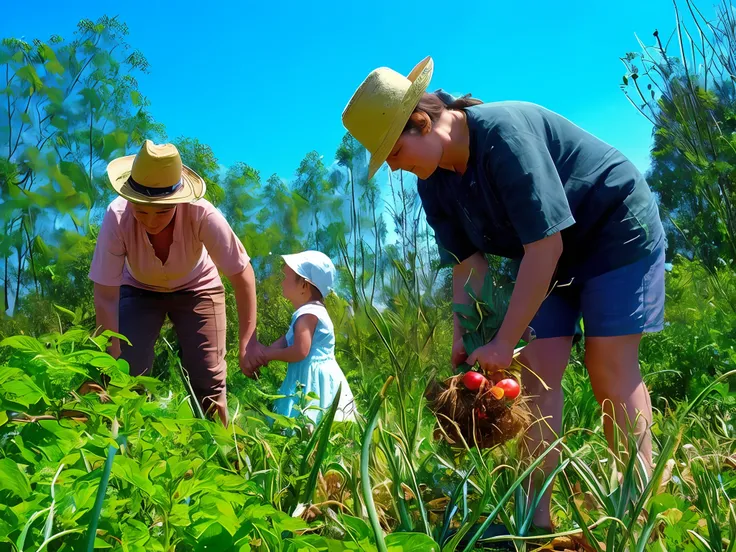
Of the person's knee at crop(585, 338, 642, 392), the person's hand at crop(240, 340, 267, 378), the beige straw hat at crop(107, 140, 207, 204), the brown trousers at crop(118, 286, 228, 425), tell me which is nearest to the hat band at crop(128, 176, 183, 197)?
the beige straw hat at crop(107, 140, 207, 204)

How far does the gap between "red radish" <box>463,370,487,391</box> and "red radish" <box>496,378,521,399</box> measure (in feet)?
0.16

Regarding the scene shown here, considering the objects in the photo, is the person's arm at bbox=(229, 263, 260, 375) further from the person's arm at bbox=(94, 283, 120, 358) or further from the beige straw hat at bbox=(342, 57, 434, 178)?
the beige straw hat at bbox=(342, 57, 434, 178)

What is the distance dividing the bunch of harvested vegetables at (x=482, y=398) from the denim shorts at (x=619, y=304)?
0.25m

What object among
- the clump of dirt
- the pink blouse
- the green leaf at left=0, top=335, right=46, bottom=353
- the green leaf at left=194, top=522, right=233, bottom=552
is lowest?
the green leaf at left=194, top=522, right=233, bottom=552

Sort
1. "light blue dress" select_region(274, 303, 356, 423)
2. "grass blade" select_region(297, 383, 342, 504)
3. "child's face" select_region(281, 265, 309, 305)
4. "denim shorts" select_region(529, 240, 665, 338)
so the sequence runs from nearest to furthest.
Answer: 1. "grass blade" select_region(297, 383, 342, 504)
2. "denim shorts" select_region(529, 240, 665, 338)
3. "light blue dress" select_region(274, 303, 356, 423)
4. "child's face" select_region(281, 265, 309, 305)

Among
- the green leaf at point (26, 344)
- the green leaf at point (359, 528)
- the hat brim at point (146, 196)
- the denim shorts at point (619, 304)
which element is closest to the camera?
the green leaf at point (359, 528)

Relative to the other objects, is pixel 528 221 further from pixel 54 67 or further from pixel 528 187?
pixel 54 67

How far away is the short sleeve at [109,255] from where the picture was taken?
9.87 ft

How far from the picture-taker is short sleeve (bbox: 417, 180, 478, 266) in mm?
2244

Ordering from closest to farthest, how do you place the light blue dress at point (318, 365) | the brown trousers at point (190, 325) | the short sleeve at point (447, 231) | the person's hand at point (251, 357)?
the short sleeve at point (447, 231) < the person's hand at point (251, 357) < the brown trousers at point (190, 325) < the light blue dress at point (318, 365)

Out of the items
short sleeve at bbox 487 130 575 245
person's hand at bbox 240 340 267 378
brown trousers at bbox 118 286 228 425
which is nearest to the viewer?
short sleeve at bbox 487 130 575 245

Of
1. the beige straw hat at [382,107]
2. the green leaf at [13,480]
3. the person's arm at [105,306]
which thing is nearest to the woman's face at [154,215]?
the person's arm at [105,306]

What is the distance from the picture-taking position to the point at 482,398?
5.78ft

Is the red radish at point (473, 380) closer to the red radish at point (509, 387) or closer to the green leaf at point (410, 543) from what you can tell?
the red radish at point (509, 387)
